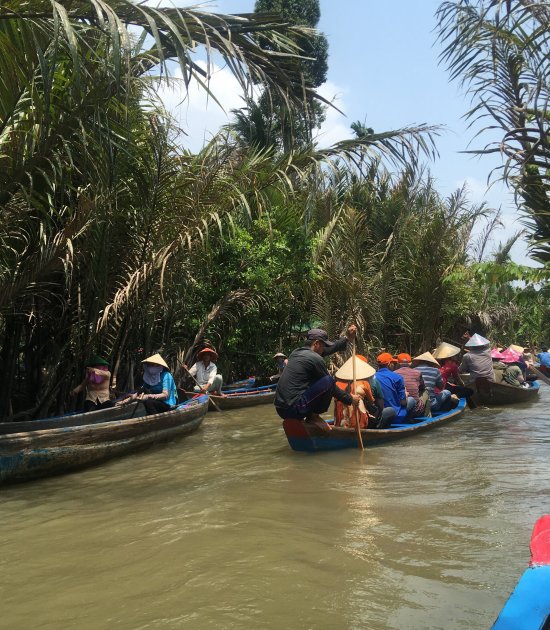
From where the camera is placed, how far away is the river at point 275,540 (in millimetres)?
3289

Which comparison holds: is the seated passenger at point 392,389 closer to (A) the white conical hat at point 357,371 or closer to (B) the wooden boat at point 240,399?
(A) the white conical hat at point 357,371

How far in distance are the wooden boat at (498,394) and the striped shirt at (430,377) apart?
2267mm

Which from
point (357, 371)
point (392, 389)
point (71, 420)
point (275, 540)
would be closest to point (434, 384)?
point (392, 389)

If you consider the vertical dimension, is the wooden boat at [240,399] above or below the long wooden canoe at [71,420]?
below

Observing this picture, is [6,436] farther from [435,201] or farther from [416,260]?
[435,201]

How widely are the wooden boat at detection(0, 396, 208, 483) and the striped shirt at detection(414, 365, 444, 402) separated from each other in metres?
4.03

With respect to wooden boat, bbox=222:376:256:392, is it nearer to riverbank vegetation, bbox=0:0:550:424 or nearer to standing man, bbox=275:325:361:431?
riverbank vegetation, bbox=0:0:550:424

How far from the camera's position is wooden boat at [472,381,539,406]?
472 inches

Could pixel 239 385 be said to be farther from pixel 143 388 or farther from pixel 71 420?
pixel 71 420

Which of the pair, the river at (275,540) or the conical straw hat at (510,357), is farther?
the conical straw hat at (510,357)

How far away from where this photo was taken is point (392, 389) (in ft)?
27.8

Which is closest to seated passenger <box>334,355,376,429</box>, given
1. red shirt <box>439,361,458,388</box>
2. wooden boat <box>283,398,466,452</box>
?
wooden boat <box>283,398,466,452</box>

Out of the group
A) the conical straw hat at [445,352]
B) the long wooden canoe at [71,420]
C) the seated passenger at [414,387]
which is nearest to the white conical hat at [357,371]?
the seated passenger at [414,387]

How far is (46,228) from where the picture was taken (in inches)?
284
